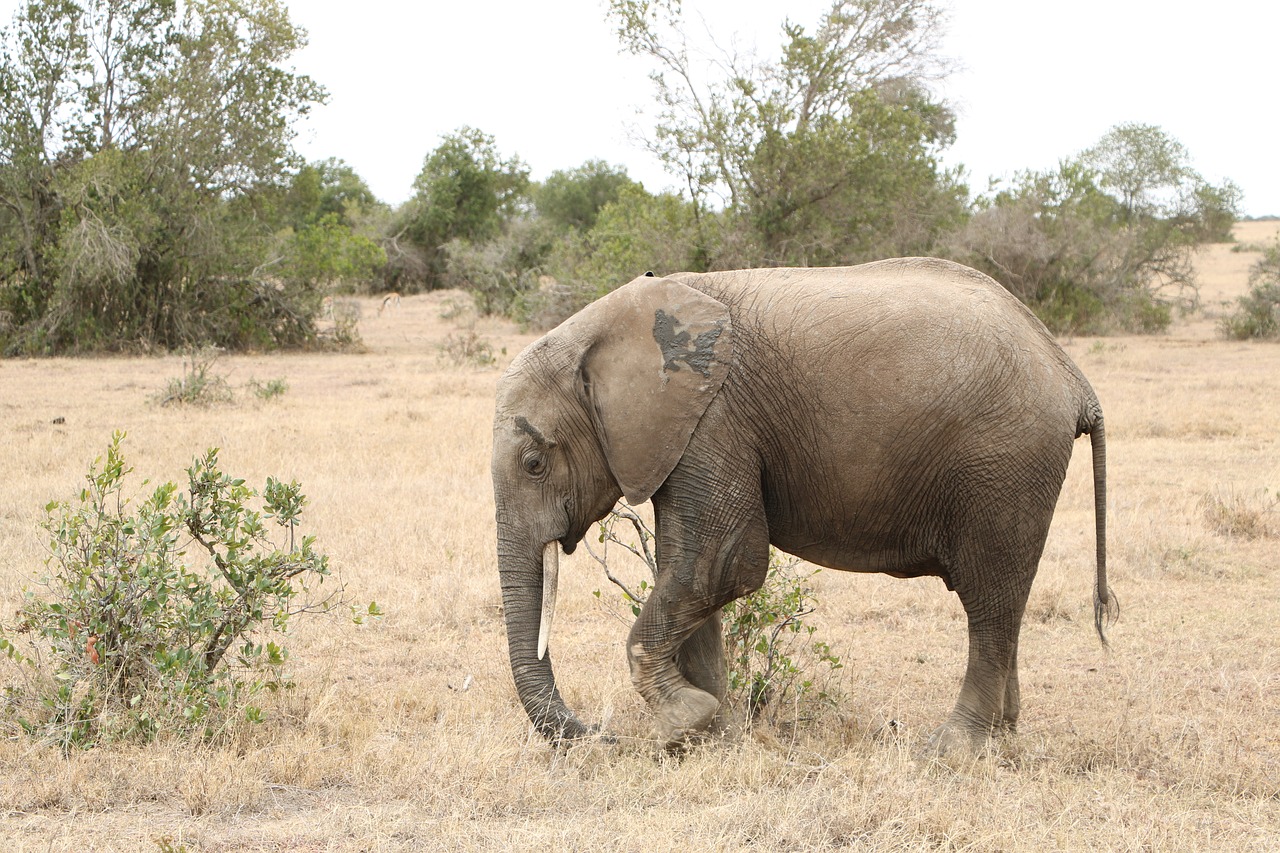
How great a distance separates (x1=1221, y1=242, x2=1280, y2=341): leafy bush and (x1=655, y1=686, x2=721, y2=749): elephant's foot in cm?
2365

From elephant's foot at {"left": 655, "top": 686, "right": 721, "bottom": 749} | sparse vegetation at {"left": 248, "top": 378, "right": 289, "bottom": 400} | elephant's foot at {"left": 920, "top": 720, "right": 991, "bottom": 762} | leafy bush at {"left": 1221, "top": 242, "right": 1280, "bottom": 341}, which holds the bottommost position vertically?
elephant's foot at {"left": 920, "top": 720, "right": 991, "bottom": 762}

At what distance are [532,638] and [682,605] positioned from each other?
24.7 inches

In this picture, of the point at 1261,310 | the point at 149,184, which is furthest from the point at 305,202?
the point at 1261,310

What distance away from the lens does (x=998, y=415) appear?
480 cm

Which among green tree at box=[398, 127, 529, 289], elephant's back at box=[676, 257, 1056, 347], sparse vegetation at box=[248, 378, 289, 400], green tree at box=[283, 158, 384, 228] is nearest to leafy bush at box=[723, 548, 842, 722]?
elephant's back at box=[676, 257, 1056, 347]

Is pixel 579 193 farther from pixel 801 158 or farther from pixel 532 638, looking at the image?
pixel 532 638

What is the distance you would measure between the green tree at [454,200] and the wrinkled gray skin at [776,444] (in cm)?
3912

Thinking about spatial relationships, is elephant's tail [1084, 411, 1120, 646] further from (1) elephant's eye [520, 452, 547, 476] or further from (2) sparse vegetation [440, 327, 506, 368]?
(2) sparse vegetation [440, 327, 506, 368]

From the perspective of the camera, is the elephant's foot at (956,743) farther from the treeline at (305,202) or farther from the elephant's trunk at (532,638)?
the treeline at (305,202)

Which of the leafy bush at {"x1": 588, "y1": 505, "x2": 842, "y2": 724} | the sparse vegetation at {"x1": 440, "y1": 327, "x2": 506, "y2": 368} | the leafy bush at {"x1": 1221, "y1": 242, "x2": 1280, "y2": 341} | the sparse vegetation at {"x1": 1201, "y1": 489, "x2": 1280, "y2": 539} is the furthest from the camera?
the leafy bush at {"x1": 1221, "y1": 242, "x2": 1280, "y2": 341}

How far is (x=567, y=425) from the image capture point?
498cm

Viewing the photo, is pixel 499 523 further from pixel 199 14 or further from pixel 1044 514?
pixel 199 14

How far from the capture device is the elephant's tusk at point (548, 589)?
4.87m

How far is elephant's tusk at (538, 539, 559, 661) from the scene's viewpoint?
4867 mm
